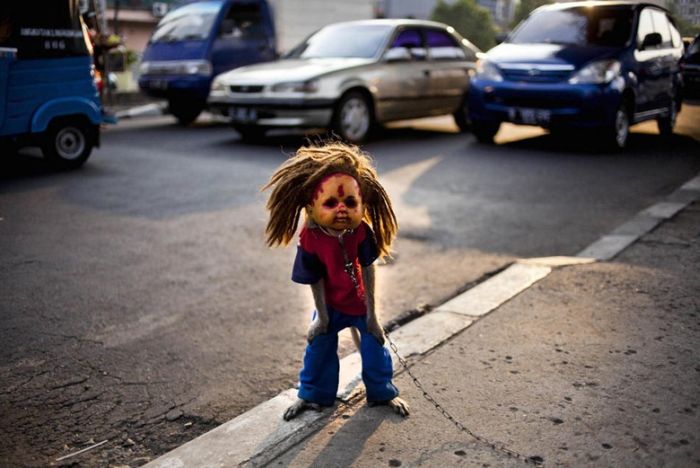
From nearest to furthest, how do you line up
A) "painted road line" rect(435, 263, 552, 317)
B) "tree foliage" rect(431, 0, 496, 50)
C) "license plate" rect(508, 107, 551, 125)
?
"painted road line" rect(435, 263, 552, 317), "license plate" rect(508, 107, 551, 125), "tree foliage" rect(431, 0, 496, 50)

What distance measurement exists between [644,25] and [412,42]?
327 centimetres

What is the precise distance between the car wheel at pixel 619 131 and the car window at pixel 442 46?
3.12m

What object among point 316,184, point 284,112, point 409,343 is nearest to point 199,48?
point 284,112

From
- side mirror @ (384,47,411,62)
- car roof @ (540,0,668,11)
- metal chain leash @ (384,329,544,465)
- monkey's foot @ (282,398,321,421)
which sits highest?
car roof @ (540,0,668,11)

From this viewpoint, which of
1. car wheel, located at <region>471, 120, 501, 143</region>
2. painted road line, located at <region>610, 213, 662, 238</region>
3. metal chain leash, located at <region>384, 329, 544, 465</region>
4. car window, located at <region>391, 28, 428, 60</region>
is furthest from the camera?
car window, located at <region>391, 28, 428, 60</region>

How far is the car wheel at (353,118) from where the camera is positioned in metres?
9.41

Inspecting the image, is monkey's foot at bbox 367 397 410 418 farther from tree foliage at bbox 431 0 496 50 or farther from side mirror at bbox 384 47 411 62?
tree foliage at bbox 431 0 496 50

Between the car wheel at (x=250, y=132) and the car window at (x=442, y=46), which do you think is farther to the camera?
the car window at (x=442, y=46)

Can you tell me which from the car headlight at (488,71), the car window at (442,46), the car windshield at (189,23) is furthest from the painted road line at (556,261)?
the car windshield at (189,23)

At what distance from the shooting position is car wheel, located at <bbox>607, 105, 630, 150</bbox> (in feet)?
28.8

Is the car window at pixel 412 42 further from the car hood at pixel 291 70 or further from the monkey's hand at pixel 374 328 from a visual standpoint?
the monkey's hand at pixel 374 328

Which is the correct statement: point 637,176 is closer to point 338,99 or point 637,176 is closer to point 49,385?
point 338,99

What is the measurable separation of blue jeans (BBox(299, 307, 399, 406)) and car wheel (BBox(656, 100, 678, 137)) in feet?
28.8

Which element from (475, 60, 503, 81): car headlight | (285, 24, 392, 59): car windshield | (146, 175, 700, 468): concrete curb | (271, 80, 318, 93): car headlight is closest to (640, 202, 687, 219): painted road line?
(146, 175, 700, 468): concrete curb
